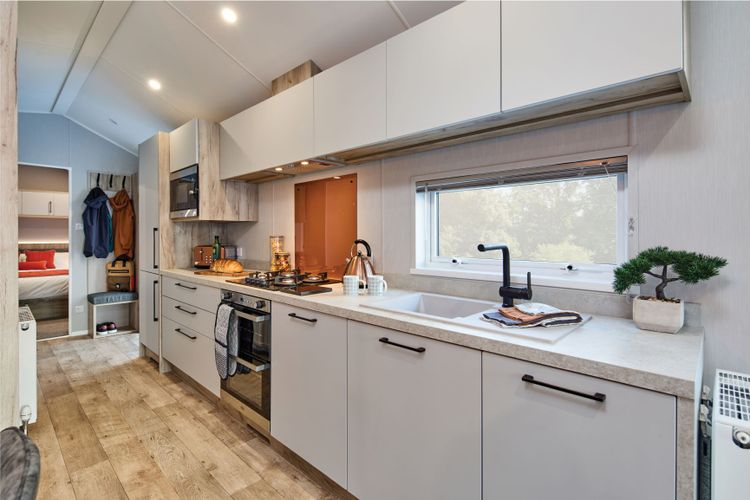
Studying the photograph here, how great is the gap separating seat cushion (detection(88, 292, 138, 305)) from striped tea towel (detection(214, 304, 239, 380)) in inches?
124

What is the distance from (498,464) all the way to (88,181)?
227 inches

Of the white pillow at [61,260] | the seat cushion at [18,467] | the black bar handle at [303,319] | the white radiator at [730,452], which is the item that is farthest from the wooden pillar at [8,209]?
the white pillow at [61,260]

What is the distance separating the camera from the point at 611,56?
1133 mm

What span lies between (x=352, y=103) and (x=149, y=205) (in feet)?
8.70

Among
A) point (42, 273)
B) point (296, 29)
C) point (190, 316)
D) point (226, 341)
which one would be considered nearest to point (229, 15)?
point (296, 29)

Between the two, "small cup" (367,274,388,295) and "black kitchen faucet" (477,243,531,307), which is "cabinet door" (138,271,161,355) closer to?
"small cup" (367,274,388,295)

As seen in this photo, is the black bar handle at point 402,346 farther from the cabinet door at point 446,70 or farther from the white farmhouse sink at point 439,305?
the cabinet door at point 446,70

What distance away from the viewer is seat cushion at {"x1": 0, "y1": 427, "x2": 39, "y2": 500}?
49 cm

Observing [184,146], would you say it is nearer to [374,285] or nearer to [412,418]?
[374,285]

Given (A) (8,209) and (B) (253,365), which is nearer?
(A) (8,209)

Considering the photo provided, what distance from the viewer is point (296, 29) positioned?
217 centimetres

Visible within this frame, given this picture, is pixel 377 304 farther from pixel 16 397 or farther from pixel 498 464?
pixel 16 397

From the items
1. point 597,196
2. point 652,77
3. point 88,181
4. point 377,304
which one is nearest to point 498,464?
point 377,304

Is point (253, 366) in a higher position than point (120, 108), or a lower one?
lower
